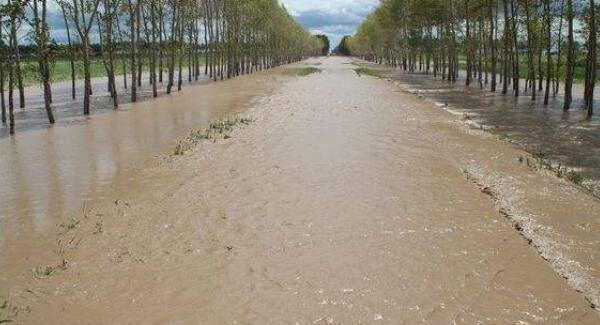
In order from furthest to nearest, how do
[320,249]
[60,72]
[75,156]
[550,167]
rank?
[60,72] < [75,156] < [550,167] < [320,249]

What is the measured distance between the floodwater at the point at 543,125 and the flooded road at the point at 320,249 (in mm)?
2672

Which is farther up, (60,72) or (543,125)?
(60,72)

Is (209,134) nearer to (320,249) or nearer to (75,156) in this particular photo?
(75,156)

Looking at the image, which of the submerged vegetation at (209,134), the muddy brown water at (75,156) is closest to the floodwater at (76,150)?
the muddy brown water at (75,156)

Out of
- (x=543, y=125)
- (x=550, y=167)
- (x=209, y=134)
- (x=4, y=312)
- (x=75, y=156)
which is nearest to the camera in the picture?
(x=4, y=312)

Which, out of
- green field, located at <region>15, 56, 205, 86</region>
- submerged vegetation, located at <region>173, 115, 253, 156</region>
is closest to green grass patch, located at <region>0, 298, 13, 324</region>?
submerged vegetation, located at <region>173, 115, 253, 156</region>

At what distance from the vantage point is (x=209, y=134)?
1897 centimetres

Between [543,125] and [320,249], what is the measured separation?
16633 mm

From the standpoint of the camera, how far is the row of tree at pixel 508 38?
25.6m

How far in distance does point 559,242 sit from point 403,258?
2.58 metres

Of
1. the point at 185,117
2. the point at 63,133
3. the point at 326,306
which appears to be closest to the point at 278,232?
the point at 326,306

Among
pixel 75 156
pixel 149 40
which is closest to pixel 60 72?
pixel 149 40

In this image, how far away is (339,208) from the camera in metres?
10.3

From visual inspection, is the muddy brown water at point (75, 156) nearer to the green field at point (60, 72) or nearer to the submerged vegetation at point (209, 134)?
the submerged vegetation at point (209, 134)
